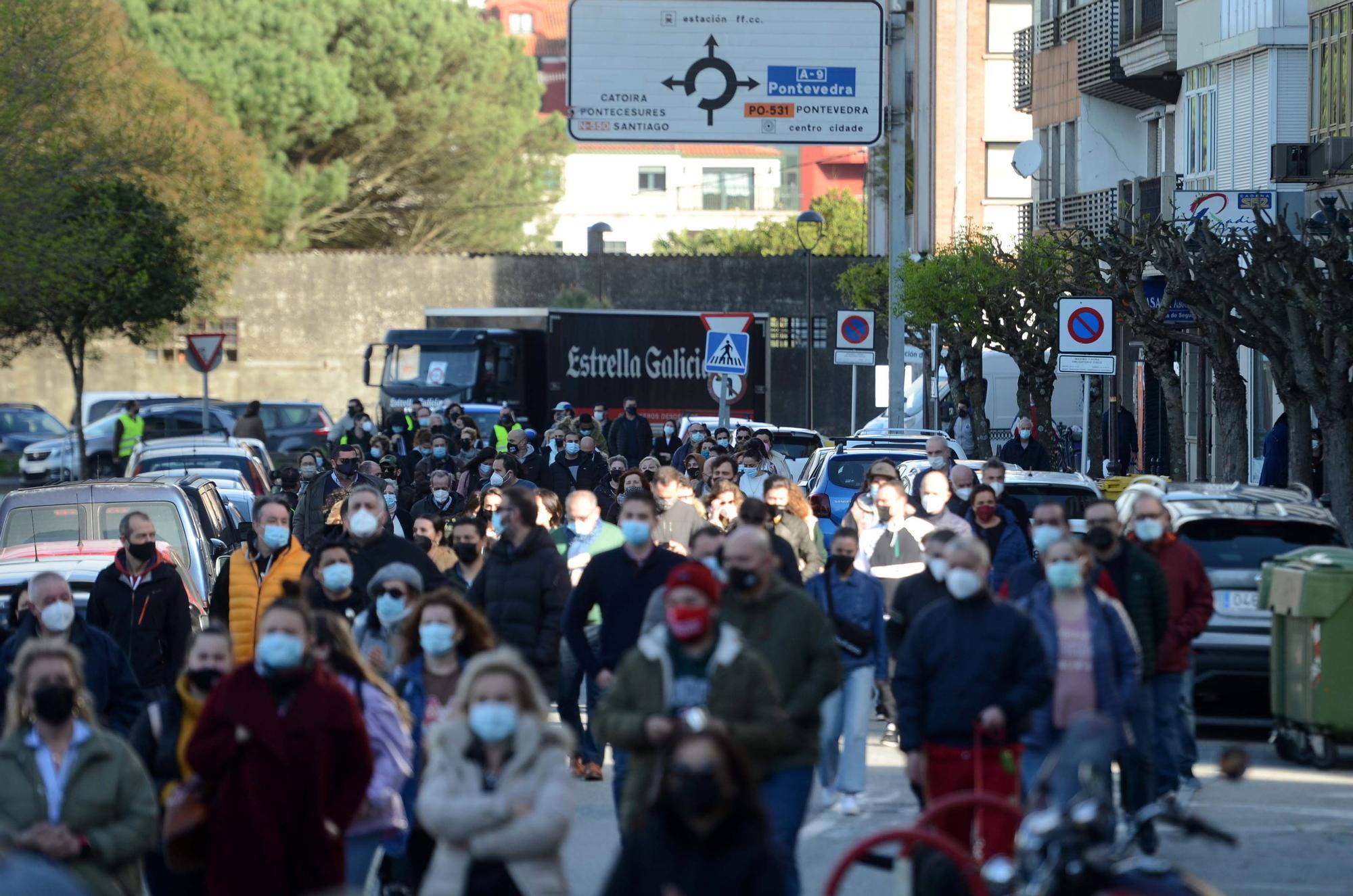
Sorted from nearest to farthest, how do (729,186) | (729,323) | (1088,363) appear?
(1088,363) < (729,323) < (729,186)

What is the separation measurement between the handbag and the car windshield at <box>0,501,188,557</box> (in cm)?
603

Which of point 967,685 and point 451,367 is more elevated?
point 451,367

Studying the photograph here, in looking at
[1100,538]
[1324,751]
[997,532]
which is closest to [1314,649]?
[1324,751]

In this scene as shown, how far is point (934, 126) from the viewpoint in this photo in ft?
181

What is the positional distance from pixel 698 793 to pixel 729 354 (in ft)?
75.7

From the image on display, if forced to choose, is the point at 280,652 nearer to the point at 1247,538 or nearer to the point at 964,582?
the point at 964,582

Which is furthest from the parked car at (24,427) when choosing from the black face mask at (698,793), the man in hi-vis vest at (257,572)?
the black face mask at (698,793)

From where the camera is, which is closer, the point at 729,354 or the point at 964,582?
the point at 964,582

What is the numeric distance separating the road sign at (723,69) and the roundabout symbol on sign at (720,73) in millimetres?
12

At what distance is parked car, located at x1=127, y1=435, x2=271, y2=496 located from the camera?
987 inches

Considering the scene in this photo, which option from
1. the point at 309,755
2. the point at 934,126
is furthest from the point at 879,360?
the point at 309,755

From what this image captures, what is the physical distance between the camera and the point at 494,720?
21.2 feet

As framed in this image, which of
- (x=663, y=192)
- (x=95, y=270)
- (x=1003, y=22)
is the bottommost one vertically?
(x=95, y=270)

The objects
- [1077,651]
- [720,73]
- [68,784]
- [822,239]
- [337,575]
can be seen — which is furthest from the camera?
→ [822,239]
